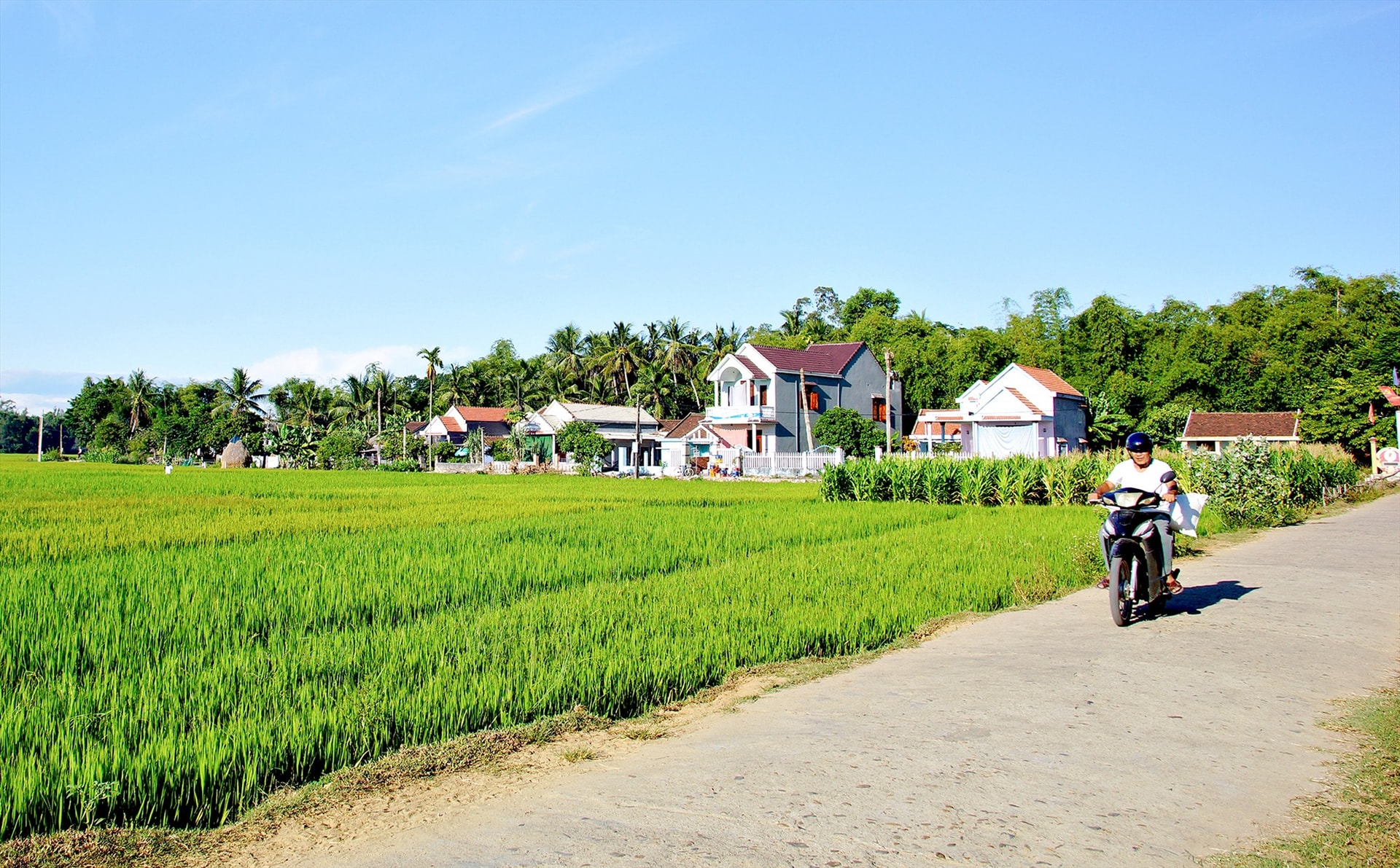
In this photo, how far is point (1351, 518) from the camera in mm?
19766

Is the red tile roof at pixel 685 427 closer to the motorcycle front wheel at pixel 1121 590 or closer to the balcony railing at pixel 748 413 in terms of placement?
the balcony railing at pixel 748 413

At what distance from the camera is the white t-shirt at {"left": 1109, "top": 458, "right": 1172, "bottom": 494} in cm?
835

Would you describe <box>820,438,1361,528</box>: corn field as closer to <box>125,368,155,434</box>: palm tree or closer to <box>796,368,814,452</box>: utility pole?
<box>796,368,814,452</box>: utility pole

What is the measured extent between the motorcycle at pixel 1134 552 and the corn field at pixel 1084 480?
1022 cm

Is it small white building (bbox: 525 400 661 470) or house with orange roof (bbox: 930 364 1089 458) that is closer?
house with orange roof (bbox: 930 364 1089 458)

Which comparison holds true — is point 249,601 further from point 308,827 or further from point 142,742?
point 308,827

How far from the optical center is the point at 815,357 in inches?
2137

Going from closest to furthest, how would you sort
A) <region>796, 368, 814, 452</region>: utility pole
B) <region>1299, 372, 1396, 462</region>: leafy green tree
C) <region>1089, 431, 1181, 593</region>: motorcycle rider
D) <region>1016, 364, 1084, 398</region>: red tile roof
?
<region>1089, 431, 1181, 593</region>: motorcycle rider → <region>1299, 372, 1396, 462</region>: leafy green tree → <region>1016, 364, 1084, 398</region>: red tile roof → <region>796, 368, 814, 452</region>: utility pole

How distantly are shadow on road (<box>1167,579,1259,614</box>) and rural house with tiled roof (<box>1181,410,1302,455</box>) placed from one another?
4081 cm

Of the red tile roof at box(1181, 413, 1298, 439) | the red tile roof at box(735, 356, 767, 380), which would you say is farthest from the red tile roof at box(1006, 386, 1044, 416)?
the red tile roof at box(735, 356, 767, 380)

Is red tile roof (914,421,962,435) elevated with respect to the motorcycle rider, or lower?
elevated

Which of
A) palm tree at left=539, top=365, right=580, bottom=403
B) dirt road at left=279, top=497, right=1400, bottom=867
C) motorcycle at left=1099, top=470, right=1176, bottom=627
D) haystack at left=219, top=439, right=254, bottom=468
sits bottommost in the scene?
dirt road at left=279, top=497, right=1400, bottom=867

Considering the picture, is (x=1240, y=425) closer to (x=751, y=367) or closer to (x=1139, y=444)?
(x=751, y=367)

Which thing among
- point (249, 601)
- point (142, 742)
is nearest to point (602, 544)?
point (249, 601)
